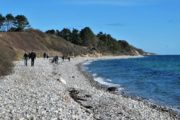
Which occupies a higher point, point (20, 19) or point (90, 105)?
point (20, 19)

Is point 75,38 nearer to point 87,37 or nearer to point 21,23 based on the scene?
point 87,37

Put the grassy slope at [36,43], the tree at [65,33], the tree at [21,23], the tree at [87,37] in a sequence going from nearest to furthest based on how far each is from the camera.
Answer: the grassy slope at [36,43], the tree at [21,23], the tree at [87,37], the tree at [65,33]

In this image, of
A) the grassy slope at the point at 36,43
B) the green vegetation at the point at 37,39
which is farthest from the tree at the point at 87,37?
the grassy slope at the point at 36,43

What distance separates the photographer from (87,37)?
612ft

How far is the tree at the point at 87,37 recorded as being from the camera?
7343 inches

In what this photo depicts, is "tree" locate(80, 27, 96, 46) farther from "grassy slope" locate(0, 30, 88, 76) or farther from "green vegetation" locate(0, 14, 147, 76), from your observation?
"grassy slope" locate(0, 30, 88, 76)

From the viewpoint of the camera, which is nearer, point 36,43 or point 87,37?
point 36,43

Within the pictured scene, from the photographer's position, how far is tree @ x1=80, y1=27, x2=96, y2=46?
186 meters

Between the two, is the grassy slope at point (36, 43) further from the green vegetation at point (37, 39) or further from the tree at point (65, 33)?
the tree at point (65, 33)

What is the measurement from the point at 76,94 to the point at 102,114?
264 inches

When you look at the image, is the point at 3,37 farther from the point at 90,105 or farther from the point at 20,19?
the point at 90,105

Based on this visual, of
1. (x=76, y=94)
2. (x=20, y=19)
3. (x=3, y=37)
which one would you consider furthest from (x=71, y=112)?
(x=20, y=19)

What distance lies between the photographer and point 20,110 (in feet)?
52.5

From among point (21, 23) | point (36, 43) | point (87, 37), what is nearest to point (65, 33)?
point (87, 37)
